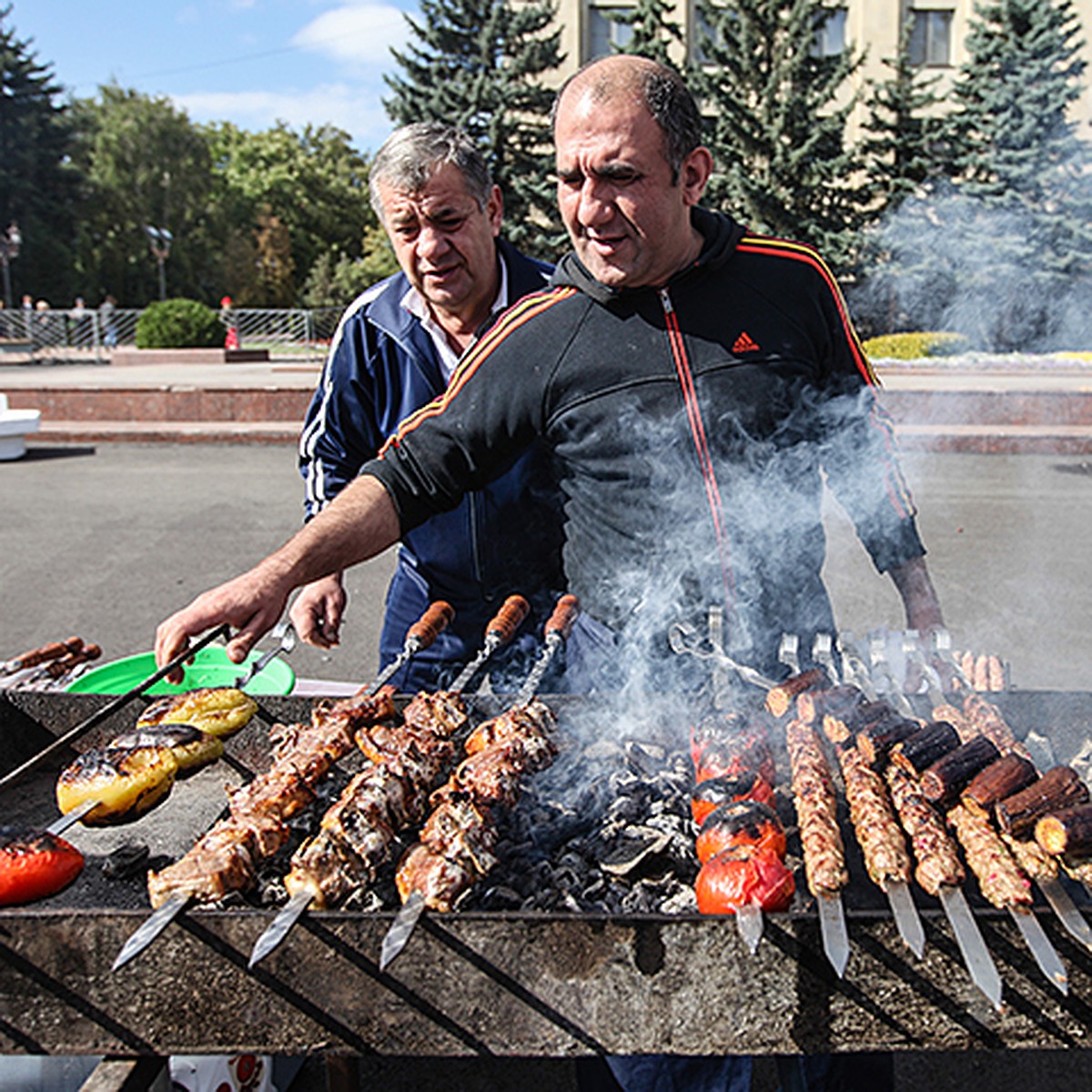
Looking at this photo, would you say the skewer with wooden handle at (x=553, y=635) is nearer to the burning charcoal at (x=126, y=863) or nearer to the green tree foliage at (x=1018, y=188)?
the burning charcoal at (x=126, y=863)

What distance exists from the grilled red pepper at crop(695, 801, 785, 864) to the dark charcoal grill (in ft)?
1.03

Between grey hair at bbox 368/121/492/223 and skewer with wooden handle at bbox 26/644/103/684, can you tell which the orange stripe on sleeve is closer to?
grey hair at bbox 368/121/492/223

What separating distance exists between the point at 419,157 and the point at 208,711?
1.95 metres

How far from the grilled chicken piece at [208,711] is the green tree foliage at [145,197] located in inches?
2265

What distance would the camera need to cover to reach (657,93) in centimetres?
251

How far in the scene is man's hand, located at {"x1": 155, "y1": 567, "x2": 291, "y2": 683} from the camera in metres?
2.17

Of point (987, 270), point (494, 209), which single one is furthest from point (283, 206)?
point (494, 209)

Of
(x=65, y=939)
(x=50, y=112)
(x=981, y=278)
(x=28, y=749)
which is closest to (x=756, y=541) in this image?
(x=65, y=939)

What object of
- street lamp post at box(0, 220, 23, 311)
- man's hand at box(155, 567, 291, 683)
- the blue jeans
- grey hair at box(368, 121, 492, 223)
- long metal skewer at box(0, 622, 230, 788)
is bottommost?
the blue jeans

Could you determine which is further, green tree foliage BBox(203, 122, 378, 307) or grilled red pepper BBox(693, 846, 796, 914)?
green tree foliage BBox(203, 122, 378, 307)

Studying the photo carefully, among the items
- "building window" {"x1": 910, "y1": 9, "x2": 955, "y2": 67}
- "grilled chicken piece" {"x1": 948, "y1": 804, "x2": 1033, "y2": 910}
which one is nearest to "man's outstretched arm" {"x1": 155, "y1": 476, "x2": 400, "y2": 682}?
"grilled chicken piece" {"x1": 948, "y1": 804, "x2": 1033, "y2": 910}

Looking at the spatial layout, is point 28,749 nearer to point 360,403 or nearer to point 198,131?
point 360,403

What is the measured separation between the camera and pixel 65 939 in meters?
1.61

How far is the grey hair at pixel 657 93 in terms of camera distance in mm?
2488
